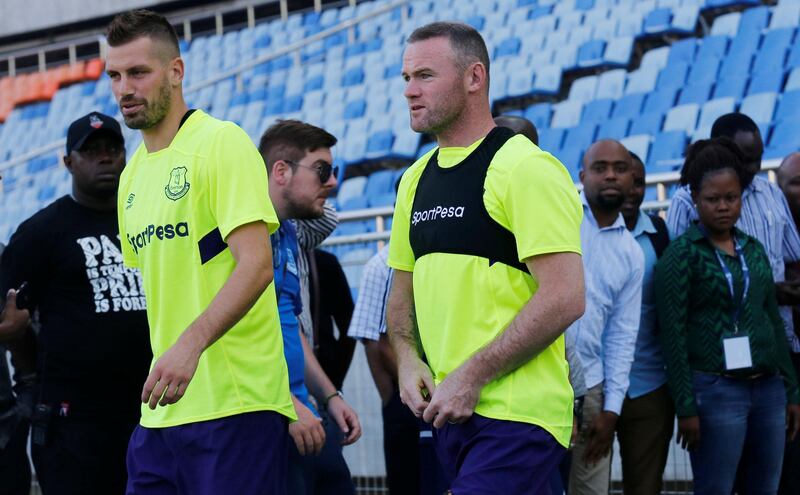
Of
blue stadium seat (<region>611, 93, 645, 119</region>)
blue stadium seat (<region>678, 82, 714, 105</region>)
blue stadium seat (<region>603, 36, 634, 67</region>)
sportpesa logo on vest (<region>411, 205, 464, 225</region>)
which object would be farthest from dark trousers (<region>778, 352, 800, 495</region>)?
blue stadium seat (<region>603, 36, 634, 67</region>)

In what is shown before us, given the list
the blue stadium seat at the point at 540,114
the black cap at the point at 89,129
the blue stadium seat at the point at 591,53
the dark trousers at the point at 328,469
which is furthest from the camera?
the blue stadium seat at the point at 591,53

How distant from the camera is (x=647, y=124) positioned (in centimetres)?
1259

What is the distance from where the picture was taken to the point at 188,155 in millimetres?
3299

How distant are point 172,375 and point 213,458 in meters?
0.36

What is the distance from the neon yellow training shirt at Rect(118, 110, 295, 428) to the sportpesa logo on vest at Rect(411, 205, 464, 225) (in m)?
0.39

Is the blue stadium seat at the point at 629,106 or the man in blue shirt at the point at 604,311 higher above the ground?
the blue stadium seat at the point at 629,106

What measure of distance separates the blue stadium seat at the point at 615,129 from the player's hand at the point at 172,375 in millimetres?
10230

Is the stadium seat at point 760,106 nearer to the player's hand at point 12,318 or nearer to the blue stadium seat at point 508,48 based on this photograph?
the blue stadium seat at point 508,48

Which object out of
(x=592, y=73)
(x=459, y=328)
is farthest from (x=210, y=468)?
(x=592, y=73)

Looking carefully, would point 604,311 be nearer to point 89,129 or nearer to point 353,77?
point 89,129

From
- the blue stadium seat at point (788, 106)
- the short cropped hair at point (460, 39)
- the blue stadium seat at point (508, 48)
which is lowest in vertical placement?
the short cropped hair at point (460, 39)

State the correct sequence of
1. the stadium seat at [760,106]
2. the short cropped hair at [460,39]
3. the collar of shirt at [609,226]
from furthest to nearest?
the stadium seat at [760,106] → the collar of shirt at [609,226] → the short cropped hair at [460,39]

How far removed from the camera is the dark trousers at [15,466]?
4.90m

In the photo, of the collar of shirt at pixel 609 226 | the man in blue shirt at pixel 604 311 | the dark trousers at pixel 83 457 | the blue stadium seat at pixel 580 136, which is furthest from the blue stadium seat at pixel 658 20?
the dark trousers at pixel 83 457
